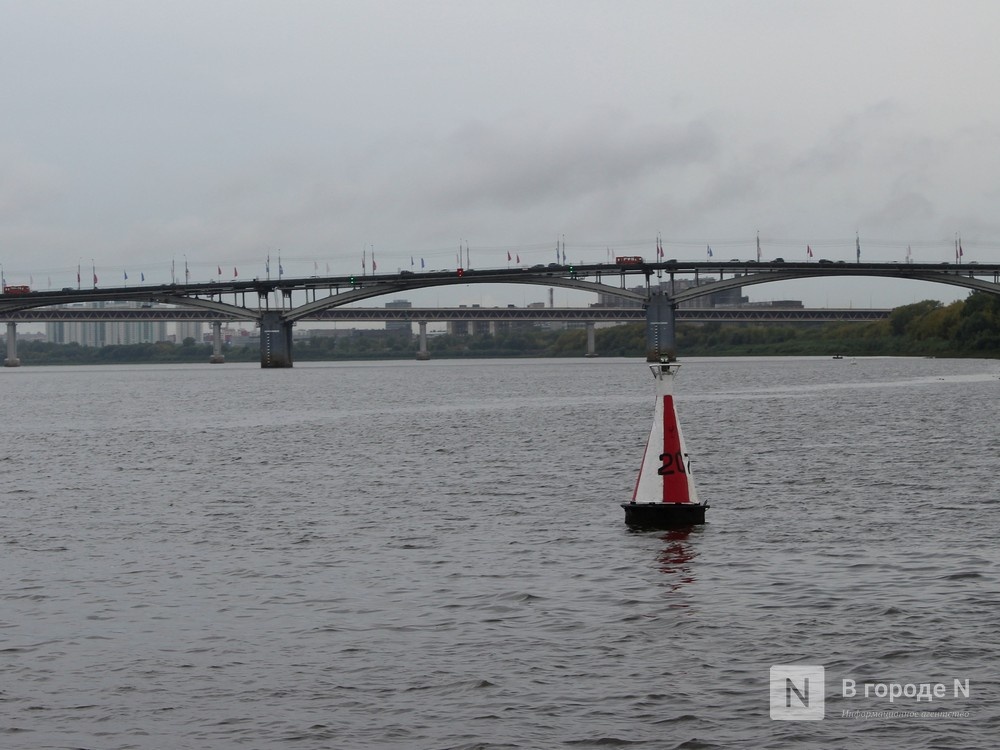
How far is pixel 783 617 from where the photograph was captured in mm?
13547

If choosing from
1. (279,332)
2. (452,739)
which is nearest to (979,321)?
(279,332)

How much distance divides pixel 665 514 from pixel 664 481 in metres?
0.49

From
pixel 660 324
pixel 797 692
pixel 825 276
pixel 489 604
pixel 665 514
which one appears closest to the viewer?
pixel 797 692

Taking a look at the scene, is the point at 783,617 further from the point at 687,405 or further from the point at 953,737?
the point at 687,405

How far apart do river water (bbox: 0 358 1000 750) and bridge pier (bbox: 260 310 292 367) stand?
140 m

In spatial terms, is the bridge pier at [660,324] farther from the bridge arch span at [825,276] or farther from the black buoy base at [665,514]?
the black buoy base at [665,514]

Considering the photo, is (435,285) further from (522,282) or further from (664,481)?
(664,481)

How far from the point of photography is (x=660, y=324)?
164 meters

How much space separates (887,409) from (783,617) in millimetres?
48106

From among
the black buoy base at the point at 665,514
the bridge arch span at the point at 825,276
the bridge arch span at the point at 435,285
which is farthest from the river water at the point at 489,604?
the bridge arch span at the point at 435,285

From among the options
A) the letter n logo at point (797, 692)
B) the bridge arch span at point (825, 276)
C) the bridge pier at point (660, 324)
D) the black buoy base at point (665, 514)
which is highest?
the bridge arch span at point (825, 276)

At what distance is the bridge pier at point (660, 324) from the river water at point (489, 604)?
129 metres

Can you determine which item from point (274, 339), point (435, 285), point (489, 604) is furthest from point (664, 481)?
point (274, 339)

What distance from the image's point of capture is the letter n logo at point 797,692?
1034 cm
